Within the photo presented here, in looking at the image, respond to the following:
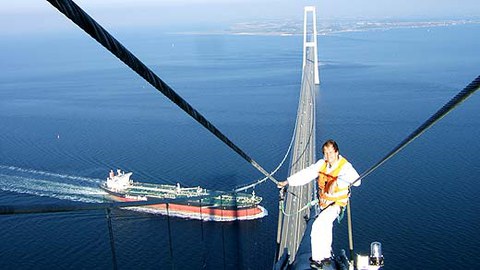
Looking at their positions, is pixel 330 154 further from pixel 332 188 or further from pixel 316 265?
pixel 316 265

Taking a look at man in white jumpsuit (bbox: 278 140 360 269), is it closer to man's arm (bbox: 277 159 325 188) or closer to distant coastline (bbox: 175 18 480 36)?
man's arm (bbox: 277 159 325 188)

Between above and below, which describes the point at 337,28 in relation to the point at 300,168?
above

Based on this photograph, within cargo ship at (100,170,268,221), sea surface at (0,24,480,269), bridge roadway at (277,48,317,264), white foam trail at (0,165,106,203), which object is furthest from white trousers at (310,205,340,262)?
white foam trail at (0,165,106,203)

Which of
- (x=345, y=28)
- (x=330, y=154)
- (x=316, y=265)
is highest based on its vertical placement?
(x=345, y=28)

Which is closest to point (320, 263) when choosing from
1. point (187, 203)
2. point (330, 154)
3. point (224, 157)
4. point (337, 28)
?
point (330, 154)

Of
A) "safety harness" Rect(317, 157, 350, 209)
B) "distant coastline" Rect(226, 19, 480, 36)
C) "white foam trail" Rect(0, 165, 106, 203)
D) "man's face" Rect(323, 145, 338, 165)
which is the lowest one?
"white foam trail" Rect(0, 165, 106, 203)

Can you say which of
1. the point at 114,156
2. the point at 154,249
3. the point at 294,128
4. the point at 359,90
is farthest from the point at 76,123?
the point at 359,90

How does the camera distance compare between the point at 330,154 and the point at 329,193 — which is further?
the point at 329,193
